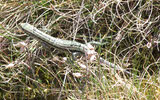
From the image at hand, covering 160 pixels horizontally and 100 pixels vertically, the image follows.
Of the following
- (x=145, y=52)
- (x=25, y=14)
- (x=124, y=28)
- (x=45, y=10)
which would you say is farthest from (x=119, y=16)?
(x=25, y=14)

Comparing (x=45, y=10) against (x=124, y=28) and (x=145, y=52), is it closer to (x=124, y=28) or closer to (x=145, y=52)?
(x=124, y=28)

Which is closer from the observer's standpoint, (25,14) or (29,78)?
(29,78)

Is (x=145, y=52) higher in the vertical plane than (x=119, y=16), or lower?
lower

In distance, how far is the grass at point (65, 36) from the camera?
387 centimetres

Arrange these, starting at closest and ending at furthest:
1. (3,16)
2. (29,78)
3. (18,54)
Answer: (29,78) < (18,54) < (3,16)

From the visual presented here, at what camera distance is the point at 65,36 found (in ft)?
13.5

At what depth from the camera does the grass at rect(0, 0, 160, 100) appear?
387cm

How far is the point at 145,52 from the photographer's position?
394 centimetres

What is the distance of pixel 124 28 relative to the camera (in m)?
3.99

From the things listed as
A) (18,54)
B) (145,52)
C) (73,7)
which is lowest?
(145,52)

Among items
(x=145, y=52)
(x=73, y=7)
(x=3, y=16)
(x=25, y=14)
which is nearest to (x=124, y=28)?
(x=145, y=52)

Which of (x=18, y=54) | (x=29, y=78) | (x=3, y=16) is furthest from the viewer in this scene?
(x=3, y=16)

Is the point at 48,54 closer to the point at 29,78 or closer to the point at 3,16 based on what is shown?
the point at 29,78

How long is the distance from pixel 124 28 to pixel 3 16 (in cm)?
180
